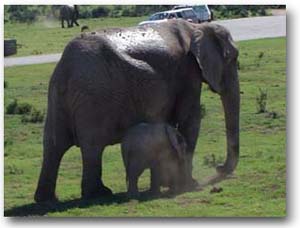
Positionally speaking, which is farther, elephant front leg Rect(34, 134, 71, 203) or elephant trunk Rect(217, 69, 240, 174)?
elephant trunk Rect(217, 69, 240, 174)

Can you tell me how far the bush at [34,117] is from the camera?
42.6 ft

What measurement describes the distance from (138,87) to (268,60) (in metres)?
3.09

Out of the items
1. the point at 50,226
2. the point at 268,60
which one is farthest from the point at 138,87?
the point at 268,60

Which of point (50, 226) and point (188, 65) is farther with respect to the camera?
point (188, 65)

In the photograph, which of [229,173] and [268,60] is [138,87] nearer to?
[229,173]

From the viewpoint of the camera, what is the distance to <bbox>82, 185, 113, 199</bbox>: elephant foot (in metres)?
10.8

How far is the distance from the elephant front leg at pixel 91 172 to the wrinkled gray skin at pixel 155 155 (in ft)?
0.74

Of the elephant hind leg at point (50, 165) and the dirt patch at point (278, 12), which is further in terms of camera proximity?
the elephant hind leg at point (50, 165)

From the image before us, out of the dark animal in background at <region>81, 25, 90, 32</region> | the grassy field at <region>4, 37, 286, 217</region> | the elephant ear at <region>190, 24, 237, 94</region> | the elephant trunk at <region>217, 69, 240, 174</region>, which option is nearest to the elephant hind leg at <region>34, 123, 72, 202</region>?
the grassy field at <region>4, 37, 286, 217</region>

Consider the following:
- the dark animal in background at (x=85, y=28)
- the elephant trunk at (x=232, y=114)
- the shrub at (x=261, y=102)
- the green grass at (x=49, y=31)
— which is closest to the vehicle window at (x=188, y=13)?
the green grass at (x=49, y=31)

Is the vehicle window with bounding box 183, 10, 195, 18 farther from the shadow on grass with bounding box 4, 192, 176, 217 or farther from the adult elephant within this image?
the shadow on grass with bounding box 4, 192, 176, 217

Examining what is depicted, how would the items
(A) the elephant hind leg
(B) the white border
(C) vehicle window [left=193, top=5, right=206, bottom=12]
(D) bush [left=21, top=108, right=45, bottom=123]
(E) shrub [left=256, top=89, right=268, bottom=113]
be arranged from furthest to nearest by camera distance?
(E) shrub [left=256, top=89, right=268, bottom=113] → (D) bush [left=21, top=108, right=45, bottom=123] → (C) vehicle window [left=193, top=5, right=206, bottom=12] → (A) the elephant hind leg → (B) the white border

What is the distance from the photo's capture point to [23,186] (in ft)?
37.0

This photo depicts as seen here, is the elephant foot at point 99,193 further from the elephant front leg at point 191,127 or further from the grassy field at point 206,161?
the elephant front leg at point 191,127
